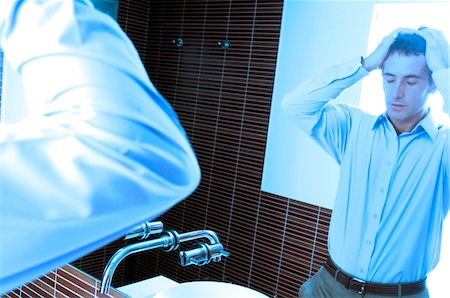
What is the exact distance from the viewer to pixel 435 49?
3.35ft

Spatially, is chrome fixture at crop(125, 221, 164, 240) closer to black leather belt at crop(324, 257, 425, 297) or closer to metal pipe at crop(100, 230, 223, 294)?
metal pipe at crop(100, 230, 223, 294)

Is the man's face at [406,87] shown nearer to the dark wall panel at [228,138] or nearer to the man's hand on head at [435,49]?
the man's hand on head at [435,49]

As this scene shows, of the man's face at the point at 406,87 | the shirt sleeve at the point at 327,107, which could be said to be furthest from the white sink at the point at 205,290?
A: the man's face at the point at 406,87

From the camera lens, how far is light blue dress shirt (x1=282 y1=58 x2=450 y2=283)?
3.41ft

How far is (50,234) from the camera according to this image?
0.26 m

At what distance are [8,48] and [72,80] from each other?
87 millimetres

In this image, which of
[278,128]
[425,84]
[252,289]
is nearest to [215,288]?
[252,289]

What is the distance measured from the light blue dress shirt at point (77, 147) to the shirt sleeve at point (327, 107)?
0.91 metres

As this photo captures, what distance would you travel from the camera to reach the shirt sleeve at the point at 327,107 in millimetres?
1147

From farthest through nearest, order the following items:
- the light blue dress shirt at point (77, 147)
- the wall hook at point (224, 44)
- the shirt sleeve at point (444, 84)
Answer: the wall hook at point (224, 44) → the shirt sleeve at point (444, 84) → the light blue dress shirt at point (77, 147)

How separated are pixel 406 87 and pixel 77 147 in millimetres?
991

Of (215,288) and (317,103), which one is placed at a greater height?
(317,103)

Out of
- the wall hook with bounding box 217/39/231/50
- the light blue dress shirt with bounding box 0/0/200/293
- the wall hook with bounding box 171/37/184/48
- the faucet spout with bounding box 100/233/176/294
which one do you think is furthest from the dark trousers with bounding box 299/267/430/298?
the light blue dress shirt with bounding box 0/0/200/293

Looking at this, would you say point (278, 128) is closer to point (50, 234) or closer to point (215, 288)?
point (215, 288)
